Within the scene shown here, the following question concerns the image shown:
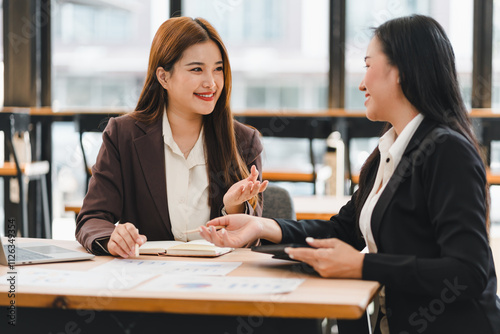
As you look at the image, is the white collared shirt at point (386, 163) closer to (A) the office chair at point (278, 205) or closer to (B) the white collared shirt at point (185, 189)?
(B) the white collared shirt at point (185, 189)

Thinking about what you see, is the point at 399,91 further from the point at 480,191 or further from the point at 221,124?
the point at 221,124

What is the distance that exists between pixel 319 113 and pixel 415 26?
4033 millimetres

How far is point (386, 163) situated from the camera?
1.52m

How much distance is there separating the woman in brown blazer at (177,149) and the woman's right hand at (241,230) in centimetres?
21

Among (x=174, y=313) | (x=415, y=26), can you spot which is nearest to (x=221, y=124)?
(x=415, y=26)

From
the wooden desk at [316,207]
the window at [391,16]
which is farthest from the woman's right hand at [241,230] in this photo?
the window at [391,16]

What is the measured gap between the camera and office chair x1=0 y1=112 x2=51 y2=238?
450 centimetres

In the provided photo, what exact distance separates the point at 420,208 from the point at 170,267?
0.55 meters

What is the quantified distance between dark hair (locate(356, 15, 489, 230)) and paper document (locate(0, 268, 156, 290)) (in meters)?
0.69

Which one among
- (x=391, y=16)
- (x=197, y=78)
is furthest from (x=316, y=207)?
(x=391, y=16)

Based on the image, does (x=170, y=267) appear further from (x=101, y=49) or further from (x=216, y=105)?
Answer: (x=101, y=49)

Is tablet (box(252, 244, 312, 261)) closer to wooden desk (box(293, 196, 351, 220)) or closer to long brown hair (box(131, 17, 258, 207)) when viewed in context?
long brown hair (box(131, 17, 258, 207))

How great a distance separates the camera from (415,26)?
4.77ft

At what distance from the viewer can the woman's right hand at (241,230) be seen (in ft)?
5.06
